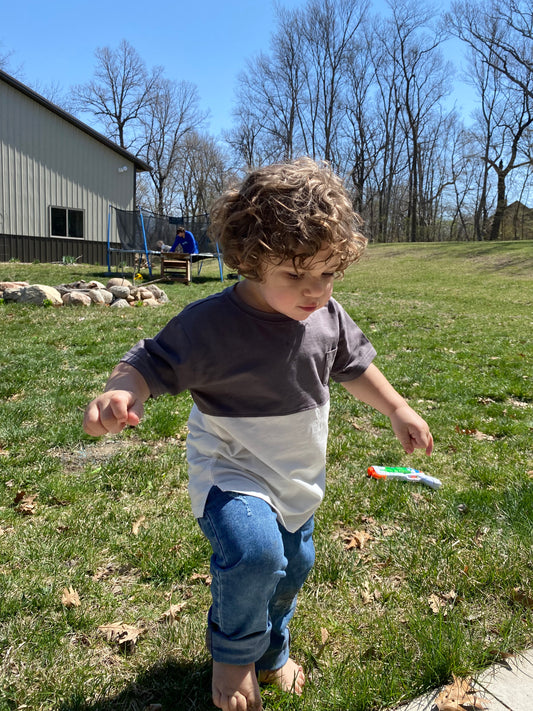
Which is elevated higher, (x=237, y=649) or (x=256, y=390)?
(x=256, y=390)

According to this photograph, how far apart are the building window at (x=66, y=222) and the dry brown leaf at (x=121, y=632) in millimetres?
22435

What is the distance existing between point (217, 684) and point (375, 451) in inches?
109

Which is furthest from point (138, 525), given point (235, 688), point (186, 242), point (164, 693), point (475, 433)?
point (186, 242)

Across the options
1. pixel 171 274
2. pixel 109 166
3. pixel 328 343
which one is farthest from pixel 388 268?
pixel 328 343

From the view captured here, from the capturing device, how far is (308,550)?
180cm

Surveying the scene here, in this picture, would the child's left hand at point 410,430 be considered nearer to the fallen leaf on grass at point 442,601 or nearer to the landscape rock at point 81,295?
the fallen leaf on grass at point 442,601

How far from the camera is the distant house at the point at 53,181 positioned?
67.8ft

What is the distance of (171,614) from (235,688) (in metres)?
0.76

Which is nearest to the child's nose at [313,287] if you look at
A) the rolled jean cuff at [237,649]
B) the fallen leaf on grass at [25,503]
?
the rolled jean cuff at [237,649]

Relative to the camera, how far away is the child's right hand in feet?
4.40

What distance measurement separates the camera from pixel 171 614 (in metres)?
2.20

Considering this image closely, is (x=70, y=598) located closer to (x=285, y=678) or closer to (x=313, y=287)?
(x=285, y=678)

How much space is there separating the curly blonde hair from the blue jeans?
706 mm

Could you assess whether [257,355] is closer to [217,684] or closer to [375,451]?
[217,684]
